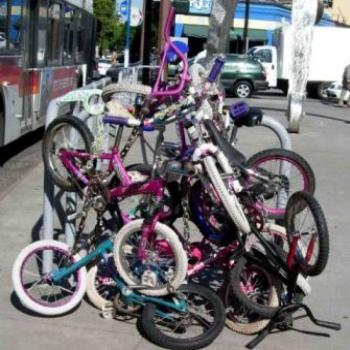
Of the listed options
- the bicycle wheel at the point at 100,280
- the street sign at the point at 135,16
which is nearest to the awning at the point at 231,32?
the street sign at the point at 135,16

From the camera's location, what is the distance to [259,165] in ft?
15.4

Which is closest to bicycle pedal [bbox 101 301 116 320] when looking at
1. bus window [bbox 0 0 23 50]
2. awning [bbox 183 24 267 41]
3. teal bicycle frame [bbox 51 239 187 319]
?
teal bicycle frame [bbox 51 239 187 319]

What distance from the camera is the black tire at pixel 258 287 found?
418 cm

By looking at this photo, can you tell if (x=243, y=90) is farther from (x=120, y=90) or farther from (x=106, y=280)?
(x=106, y=280)

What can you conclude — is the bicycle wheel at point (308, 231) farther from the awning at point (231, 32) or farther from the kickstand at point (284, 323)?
the awning at point (231, 32)

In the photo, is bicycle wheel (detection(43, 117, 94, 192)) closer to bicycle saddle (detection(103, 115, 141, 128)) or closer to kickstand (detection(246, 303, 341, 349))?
bicycle saddle (detection(103, 115, 141, 128))

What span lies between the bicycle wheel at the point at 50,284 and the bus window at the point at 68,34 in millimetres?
10550

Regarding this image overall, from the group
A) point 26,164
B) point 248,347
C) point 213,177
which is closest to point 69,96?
point 213,177

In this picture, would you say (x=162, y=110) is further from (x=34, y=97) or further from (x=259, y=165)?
(x=34, y=97)

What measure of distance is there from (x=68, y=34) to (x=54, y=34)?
71.1 inches

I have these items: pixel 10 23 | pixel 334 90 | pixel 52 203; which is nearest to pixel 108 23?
pixel 334 90

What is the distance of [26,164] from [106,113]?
6.27 m

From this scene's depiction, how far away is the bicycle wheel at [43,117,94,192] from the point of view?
15.0 feet

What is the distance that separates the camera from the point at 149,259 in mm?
4238
